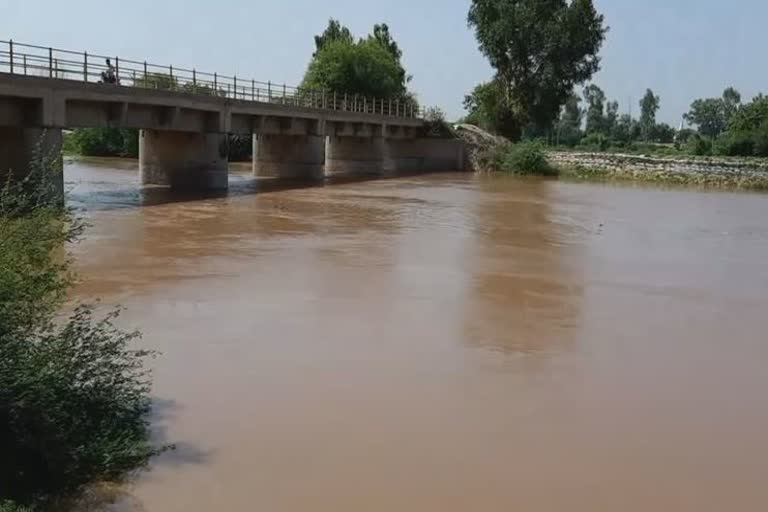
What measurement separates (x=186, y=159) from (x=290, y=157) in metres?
11.7

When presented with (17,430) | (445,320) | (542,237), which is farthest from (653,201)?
(17,430)

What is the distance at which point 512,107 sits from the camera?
234 ft

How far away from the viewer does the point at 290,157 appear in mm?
49562

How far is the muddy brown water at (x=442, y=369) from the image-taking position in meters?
7.53

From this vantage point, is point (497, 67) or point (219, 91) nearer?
point (219, 91)

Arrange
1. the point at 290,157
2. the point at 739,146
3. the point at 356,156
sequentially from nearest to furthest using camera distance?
the point at 290,157, the point at 356,156, the point at 739,146

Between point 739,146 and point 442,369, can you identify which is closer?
point 442,369

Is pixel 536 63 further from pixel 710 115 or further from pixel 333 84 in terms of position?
pixel 710 115

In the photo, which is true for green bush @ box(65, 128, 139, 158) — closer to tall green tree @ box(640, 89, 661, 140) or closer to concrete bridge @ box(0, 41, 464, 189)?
concrete bridge @ box(0, 41, 464, 189)

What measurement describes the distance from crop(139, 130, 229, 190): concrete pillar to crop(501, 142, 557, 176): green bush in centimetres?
2719

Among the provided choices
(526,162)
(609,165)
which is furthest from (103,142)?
(609,165)

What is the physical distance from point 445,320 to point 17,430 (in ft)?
25.2

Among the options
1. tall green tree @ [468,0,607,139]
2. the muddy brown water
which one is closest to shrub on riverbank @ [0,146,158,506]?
the muddy brown water

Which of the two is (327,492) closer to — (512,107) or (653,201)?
(653,201)
